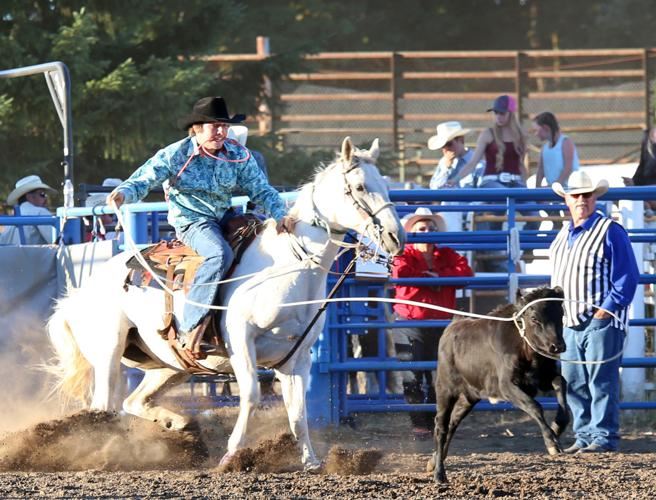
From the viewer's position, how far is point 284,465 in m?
7.27

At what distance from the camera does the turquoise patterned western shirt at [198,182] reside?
727 centimetres

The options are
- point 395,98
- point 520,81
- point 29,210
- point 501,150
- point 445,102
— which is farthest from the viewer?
point 445,102

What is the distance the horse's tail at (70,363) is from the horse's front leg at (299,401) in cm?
156

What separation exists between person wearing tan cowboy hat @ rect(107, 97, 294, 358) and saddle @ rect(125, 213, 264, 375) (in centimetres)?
4

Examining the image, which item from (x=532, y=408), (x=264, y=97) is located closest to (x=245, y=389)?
(x=532, y=408)

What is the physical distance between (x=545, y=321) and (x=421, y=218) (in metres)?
2.40

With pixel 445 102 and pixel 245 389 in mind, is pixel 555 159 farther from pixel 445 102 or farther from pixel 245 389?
pixel 445 102

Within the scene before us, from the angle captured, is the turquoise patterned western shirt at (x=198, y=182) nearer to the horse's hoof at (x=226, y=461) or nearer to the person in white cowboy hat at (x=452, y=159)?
the horse's hoof at (x=226, y=461)

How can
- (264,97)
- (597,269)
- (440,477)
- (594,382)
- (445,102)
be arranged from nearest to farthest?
(440,477) < (597,269) < (594,382) < (264,97) < (445,102)

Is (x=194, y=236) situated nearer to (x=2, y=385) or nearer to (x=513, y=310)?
(x=513, y=310)

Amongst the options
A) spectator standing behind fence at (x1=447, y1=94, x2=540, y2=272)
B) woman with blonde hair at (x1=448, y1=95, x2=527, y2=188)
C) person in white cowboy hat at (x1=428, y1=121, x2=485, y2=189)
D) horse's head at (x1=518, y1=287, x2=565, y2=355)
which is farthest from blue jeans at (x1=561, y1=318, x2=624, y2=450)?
person in white cowboy hat at (x1=428, y1=121, x2=485, y2=189)

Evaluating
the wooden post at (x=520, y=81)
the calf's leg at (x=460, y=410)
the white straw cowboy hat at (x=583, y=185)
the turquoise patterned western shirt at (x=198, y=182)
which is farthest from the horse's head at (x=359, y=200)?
the wooden post at (x=520, y=81)

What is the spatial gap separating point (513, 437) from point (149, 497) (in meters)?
3.84

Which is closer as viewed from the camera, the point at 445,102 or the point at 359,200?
the point at 359,200
